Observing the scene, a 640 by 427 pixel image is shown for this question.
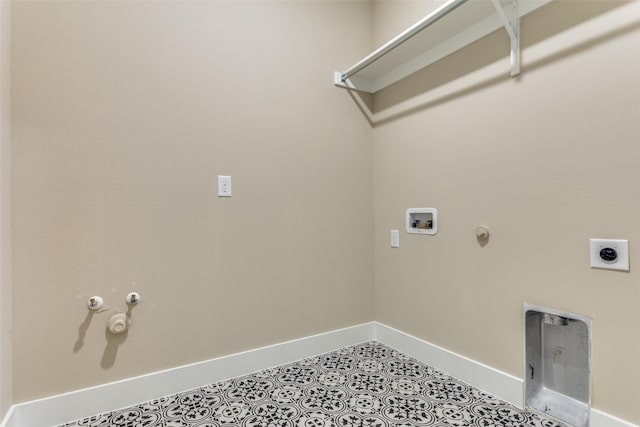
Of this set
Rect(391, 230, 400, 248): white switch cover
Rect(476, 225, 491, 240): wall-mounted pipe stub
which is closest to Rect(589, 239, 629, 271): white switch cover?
Rect(476, 225, 491, 240): wall-mounted pipe stub

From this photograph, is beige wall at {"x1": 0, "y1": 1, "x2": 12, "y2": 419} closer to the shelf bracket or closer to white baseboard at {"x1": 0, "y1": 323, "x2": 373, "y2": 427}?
white baseboard at {"x1": 0, "y1": 323, "x2": 373, "y2": 427}

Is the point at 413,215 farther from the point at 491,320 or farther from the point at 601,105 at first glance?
the point at 601,105

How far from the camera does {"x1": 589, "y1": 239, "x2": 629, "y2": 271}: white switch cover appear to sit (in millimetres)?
1235

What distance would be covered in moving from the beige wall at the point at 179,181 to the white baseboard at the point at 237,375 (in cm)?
5

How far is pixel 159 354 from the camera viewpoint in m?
Answer: 1.68

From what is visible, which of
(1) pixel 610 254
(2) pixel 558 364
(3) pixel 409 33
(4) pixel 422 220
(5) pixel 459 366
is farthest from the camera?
(4) pixel 422 220

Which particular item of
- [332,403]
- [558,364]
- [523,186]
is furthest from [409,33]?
[332,403]

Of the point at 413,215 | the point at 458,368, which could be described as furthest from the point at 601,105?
the point at 458,368

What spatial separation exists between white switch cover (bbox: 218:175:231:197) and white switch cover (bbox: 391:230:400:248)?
1.16 m

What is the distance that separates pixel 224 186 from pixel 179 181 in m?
0.24

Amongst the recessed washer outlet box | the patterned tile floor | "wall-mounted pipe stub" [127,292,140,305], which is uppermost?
"wall-mounted pipe stub" [127,292,140,305]

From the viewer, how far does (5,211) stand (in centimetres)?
134

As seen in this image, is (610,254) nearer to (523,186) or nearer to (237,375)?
(523,186)

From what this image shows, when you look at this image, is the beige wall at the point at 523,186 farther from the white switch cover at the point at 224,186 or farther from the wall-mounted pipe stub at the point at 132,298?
the wall-mounted pipe stub at the point at 132,298
